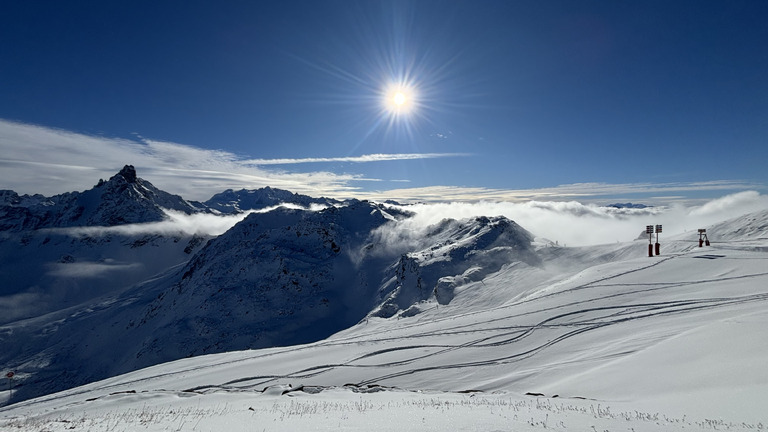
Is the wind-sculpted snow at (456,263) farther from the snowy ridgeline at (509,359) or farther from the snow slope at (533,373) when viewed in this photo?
the snow slope at (533,373)

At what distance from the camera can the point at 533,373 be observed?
2114 cm

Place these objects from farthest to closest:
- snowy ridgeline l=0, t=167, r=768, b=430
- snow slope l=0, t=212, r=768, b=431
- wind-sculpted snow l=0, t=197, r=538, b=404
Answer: wind-sculpted snow l=0, t=197, r=538, b=404 → snowy ridgeline l=0, t=167, r=768, b=430 → snow slope l=0, t=212, r=768, b=431

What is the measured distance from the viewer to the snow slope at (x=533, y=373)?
11.9m

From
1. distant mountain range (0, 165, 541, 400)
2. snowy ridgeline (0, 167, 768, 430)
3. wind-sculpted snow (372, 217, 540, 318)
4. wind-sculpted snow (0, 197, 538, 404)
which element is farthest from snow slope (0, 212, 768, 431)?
wind-sculpted snow (0, 197, 538, 404)

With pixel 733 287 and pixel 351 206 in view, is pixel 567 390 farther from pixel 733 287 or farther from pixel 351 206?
pixel 351 206

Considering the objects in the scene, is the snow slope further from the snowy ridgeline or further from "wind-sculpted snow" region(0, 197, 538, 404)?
"wind-sculpted snow" region(0, 197, 538, 404)

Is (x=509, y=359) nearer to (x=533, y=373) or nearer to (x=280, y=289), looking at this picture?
(x=533, y=373)

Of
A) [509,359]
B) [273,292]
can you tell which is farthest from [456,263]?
[509,359]

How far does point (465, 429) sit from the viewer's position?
10266mm

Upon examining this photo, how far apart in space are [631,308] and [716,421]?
69.9ft

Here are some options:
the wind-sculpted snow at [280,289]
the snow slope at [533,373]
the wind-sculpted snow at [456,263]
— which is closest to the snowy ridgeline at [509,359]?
the snow slope at [533,373]

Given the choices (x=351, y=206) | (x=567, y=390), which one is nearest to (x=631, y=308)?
(x=567, y=390)

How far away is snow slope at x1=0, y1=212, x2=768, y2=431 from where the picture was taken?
11.9 metres

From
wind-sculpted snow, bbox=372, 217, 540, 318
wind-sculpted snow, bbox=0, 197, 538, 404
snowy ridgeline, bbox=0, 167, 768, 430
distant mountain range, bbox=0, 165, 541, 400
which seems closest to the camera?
snowy ridgeline, bbox=0, 167, 768, 430
